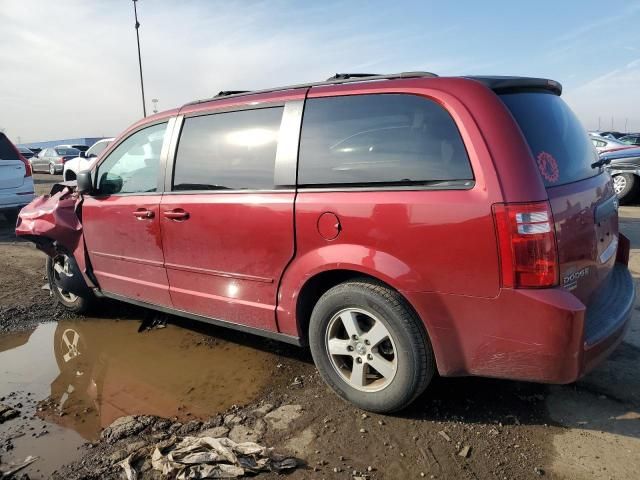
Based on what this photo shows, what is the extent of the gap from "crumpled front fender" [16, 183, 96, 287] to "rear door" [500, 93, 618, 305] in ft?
12.1

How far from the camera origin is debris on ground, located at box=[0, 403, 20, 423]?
3074mm

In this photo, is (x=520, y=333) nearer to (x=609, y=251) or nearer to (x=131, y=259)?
(x=609, y=251)

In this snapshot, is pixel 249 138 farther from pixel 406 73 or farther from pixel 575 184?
pixel 575 184

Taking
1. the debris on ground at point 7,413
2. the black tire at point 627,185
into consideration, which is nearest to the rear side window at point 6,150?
the debris on ground at point 7,413

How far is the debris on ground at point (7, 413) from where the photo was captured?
307cm

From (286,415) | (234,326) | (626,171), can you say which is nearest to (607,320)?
(286,415)

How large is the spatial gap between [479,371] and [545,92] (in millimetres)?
1665

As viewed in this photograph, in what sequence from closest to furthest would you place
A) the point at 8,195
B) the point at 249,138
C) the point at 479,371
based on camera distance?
the point at 479,371
the point at 249,138
the point at 8,195

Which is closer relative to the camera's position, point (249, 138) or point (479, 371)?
point (479, 371)

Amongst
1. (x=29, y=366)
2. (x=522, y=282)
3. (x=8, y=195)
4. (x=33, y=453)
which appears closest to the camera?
(x=522, y=282)

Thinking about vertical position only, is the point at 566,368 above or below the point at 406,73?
below

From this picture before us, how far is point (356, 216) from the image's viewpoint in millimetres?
2688

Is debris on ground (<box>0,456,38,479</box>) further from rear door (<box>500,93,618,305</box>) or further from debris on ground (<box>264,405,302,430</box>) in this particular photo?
rear door (<box>500,93,618,305</box>)

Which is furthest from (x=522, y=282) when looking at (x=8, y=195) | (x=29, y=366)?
(x=8, y=195)
